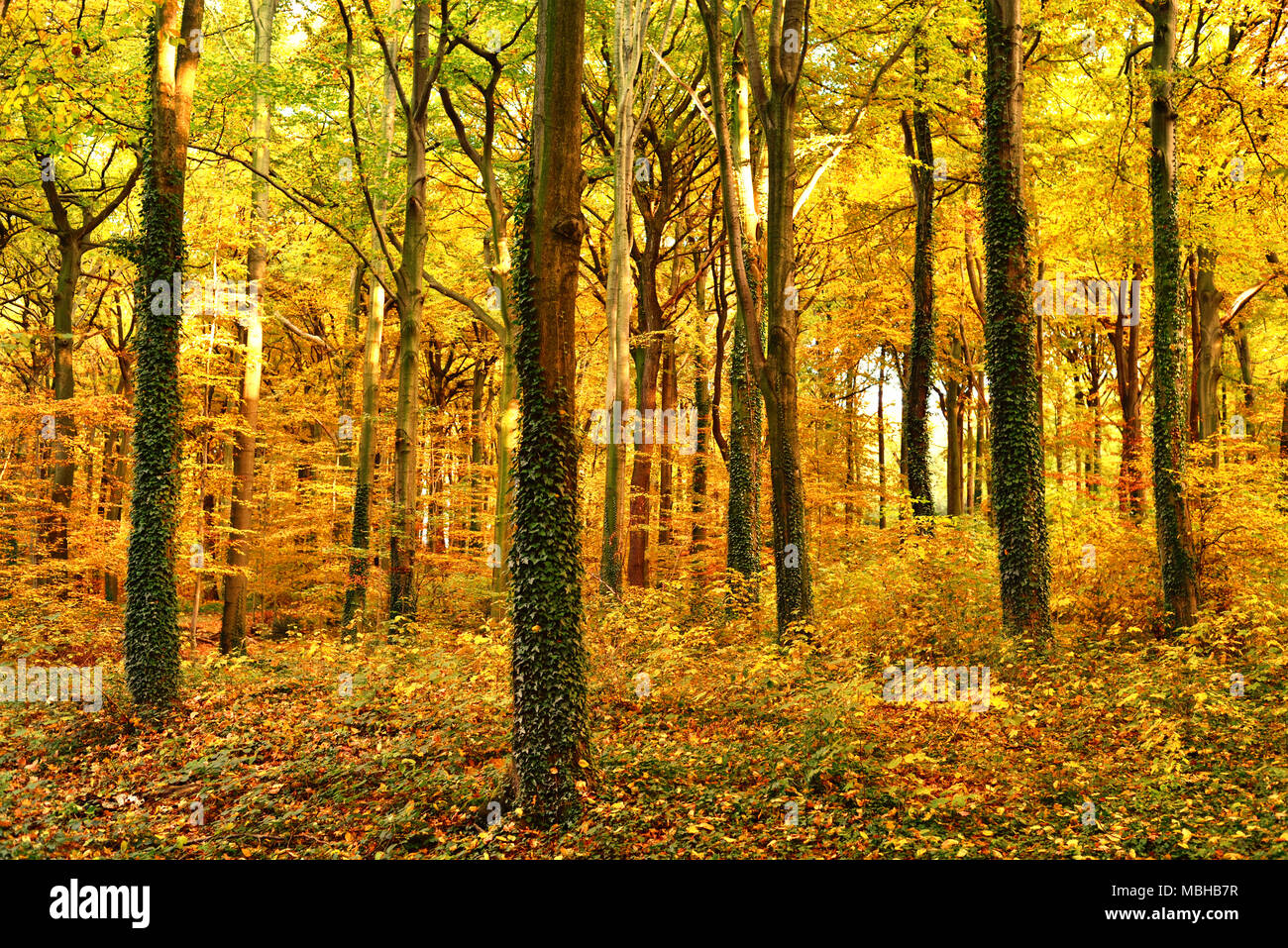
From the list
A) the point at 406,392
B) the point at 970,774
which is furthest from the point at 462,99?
the point at 970,774

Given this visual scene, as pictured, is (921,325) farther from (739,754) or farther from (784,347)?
(739,754)

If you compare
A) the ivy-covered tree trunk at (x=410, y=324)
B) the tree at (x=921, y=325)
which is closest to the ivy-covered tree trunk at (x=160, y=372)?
the ivy-covered tree trunk at (x=410, y=324)

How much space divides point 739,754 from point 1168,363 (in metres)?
8.24

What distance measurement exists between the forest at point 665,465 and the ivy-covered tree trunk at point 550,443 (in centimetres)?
3

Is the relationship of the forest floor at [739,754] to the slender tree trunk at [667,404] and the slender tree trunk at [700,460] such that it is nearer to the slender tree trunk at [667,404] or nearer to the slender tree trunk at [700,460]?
the slender tree trunk at [667,404]

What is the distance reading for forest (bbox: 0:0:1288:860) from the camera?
22.6 ft

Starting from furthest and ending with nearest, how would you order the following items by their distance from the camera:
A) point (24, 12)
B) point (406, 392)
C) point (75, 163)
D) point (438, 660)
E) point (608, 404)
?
point (75, 163), point (406, 392), point (608, 404), point (438, 660), point (24, 12)

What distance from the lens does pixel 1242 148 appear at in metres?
13.7

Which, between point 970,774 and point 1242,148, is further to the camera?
point 1242,148

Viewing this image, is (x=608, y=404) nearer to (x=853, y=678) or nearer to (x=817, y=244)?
(x=853, y=678)

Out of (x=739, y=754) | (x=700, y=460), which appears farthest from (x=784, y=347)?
(x=700, y=460)

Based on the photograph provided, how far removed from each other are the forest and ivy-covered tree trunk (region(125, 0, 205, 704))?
5cm

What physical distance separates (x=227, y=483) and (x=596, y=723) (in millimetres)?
15783

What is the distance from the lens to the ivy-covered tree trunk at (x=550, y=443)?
6766mm
